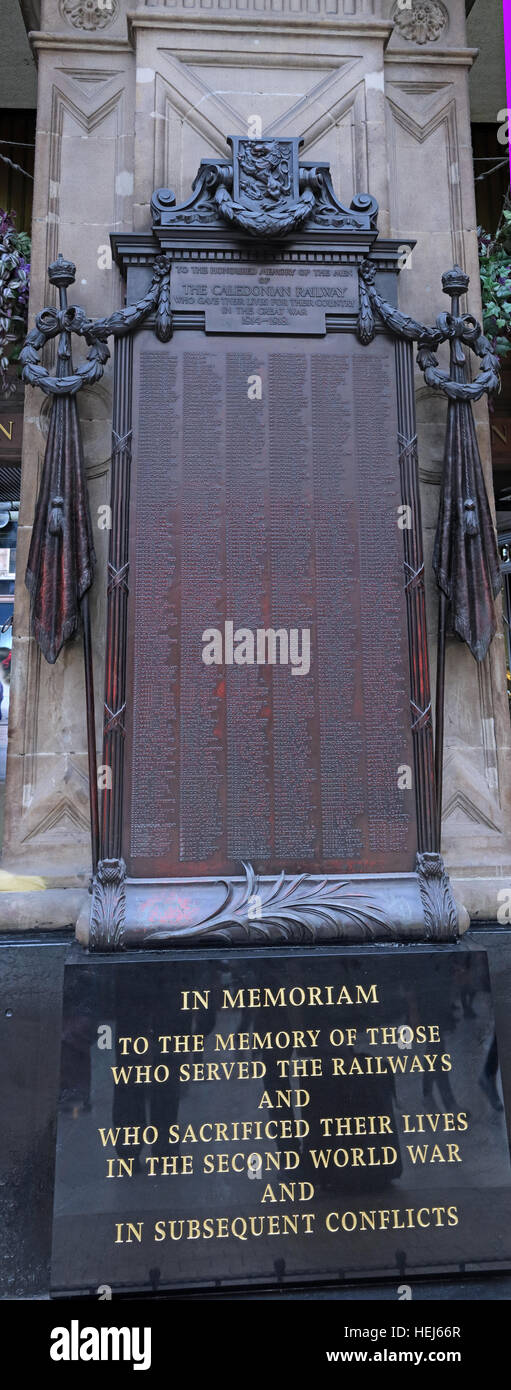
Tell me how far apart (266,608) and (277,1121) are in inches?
119

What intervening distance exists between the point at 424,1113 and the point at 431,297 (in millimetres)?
5622

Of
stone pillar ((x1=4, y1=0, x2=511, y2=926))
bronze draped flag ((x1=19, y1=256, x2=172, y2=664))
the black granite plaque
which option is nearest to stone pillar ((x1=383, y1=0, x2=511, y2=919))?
stone pillar ((x1=4, y1=0, x2=511, y2=926))

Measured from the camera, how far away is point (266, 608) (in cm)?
534

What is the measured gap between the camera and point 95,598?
5723mm

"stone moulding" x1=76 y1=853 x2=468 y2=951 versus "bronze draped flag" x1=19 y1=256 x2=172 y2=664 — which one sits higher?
"bronze draped flag" x1=19 y1=256 x2=172 y2=664

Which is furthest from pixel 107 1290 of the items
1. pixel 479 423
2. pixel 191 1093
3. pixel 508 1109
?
pixel 479 423

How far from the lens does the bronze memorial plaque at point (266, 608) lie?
5.13m

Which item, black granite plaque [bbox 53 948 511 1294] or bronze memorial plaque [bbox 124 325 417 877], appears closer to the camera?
black granite plaque [bbox 53 948 511 1294]

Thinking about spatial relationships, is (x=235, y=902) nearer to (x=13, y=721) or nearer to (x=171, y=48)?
(x=13, y=721)

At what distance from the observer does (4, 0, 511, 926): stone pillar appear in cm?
570

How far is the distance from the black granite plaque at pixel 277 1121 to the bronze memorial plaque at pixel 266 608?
0.78 metres

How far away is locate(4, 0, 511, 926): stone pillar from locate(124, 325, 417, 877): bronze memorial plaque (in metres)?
0.63

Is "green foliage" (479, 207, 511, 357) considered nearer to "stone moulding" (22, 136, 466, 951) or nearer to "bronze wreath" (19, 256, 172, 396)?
"stone moulding" (22, 136, 466, 951)

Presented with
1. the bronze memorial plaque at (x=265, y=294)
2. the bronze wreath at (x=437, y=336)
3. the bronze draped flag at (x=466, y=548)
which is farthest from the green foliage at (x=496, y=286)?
the bronze memorial plaque at (x=265, y=294)
